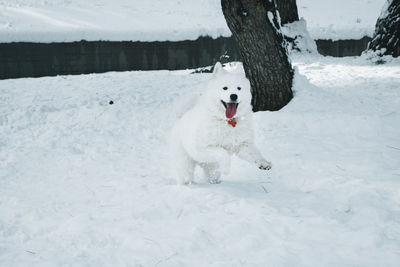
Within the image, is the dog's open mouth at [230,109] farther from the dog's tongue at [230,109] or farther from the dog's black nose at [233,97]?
the dog's black nose at [233,97]

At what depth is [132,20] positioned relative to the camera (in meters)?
11.2

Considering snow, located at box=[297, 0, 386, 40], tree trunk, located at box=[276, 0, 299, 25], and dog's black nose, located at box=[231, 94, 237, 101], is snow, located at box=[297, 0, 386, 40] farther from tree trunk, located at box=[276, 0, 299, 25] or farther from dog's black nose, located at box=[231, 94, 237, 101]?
dog's black nose, located at box=[231, 94, 237, 101]

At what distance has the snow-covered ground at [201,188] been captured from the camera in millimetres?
2574

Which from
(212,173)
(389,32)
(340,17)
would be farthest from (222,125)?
(340,17)

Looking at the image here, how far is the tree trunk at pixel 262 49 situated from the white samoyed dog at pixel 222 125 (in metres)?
2.15

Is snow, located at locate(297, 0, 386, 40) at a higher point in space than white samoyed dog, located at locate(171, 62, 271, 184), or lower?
higher

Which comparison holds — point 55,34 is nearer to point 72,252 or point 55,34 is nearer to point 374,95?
point 374,95

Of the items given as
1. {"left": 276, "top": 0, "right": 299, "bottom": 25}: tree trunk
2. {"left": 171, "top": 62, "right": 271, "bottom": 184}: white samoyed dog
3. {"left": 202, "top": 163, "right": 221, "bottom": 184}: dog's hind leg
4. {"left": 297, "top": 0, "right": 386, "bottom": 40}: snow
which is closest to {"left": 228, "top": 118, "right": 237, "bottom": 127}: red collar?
{"left": 171, "top": 62, "right": 271, "bottom": 184}: white samoyed dog

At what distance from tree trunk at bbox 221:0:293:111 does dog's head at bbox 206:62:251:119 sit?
2.16 m

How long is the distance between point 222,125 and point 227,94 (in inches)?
13.3

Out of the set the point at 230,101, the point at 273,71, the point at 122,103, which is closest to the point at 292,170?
the point at 230,101

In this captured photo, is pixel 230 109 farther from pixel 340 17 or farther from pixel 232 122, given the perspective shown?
pixel 340 17

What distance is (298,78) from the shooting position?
6008mm

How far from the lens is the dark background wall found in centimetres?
908
